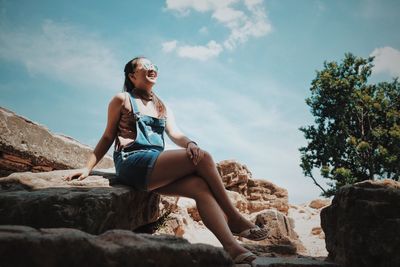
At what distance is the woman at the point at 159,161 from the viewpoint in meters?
2.34

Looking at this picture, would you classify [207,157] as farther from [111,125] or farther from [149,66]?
[149,66]

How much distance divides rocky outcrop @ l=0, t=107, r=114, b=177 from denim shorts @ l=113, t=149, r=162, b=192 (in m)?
2.65

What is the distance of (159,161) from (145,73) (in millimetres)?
1160

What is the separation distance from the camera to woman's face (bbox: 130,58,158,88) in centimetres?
327

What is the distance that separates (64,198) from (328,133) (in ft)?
55.0

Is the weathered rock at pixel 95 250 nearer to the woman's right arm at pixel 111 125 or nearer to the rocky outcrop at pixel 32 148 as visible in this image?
the woman's right arm at pixel 111 125

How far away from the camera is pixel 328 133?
16.9m

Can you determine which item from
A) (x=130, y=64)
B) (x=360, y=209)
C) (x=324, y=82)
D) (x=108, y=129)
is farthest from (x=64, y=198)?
(x=324, y=82)

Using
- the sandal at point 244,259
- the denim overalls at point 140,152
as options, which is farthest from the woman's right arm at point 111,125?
the sandal at point 244,259

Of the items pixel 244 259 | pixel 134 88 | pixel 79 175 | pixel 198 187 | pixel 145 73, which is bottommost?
pixel 244 259

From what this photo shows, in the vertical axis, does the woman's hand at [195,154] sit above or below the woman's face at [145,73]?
below

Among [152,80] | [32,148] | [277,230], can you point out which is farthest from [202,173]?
[277,230]

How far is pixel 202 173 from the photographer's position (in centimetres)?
252

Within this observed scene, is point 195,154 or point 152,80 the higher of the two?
point 152,80
